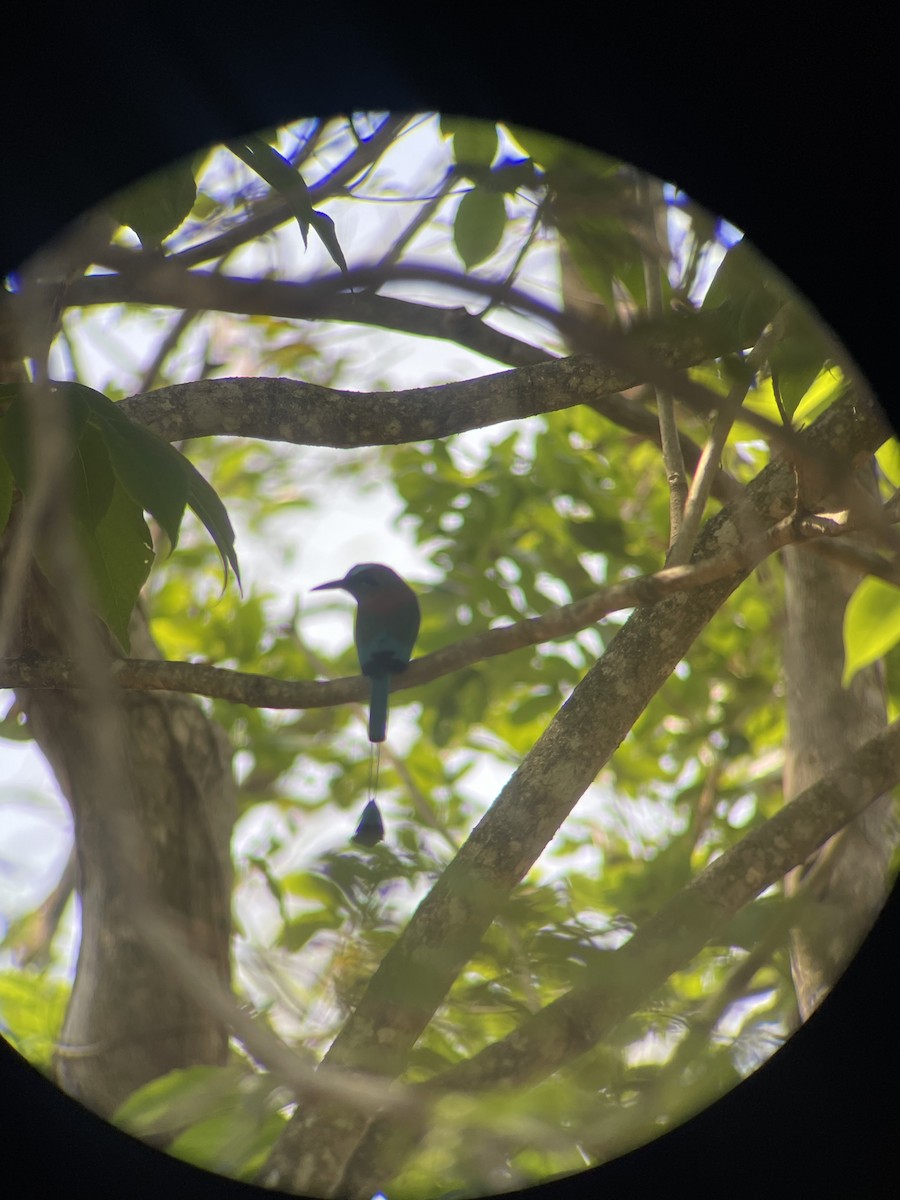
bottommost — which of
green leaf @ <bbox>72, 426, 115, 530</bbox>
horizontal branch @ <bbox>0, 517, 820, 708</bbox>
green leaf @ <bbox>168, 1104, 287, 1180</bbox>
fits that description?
green leaf @ <bbox>168, 1104, 287, 1180</bbox>

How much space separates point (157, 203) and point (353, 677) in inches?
21.9

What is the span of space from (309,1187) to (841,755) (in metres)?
1.01

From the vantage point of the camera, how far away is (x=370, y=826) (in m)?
1.16

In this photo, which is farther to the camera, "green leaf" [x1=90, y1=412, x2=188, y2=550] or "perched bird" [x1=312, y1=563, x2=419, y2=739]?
"perched bird" [x1=312, y1=563, x2=419, y2=739]

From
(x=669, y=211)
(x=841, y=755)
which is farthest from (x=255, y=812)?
(x=669, y=211)

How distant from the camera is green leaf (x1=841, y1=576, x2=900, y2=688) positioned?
98 cm

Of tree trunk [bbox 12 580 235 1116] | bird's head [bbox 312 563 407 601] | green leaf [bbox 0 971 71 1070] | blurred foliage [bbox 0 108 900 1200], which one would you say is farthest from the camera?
bird's head [bbox 312 563 407 601]

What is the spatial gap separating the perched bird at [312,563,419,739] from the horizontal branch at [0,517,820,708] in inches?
7.7

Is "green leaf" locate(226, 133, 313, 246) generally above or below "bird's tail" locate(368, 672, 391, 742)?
above

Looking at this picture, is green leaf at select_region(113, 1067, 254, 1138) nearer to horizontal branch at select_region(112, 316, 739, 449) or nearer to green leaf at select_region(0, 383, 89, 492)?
green leaf at select_region(0, 383, 89, 492)

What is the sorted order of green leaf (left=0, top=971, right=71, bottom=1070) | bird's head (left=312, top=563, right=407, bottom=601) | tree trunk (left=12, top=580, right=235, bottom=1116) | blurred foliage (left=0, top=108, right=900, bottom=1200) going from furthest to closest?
bird's head (left=312, top=563, right=407, bottom=601), tree trunk (left=12, top=580, right=235, bottom=1116), green leaf (left=0, top=971, right=71, bottom=1070), blurred foliage (left=0, top=108, right=900, bottom=1200)

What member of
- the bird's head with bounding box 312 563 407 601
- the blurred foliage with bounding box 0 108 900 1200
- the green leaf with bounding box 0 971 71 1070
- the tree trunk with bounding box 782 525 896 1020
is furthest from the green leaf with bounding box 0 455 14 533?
the tree trunk with bounding box 782 525 896 1020

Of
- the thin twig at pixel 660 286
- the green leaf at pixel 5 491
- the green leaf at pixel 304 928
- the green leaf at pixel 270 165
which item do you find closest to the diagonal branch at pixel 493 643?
the thin twig at pixel 660 286

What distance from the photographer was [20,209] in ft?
2.57
